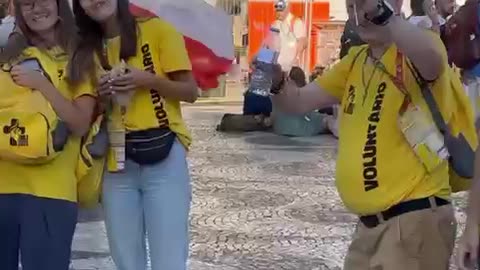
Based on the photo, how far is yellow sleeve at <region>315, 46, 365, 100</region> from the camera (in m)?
3.36

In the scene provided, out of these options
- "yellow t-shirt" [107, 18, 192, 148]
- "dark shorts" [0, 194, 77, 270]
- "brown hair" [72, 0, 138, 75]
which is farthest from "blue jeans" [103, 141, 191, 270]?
"brown hair" [72, 0, 138, 75]

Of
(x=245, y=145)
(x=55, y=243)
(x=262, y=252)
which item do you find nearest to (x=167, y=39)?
(x=55, y=243)

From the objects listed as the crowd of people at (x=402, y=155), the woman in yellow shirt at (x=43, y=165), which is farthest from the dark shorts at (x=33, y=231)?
the crowd of people at (x=402, y=155)

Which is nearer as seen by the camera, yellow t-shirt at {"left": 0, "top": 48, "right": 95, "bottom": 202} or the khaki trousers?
the khaki trousers

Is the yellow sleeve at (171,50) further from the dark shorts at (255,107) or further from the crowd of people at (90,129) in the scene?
the dark shorts at (255,107)

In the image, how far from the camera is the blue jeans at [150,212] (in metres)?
3.69

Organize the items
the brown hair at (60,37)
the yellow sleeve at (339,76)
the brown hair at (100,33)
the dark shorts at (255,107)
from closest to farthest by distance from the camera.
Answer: the yellow sleeve at (339,76)
the brown hair at (60,37)
the brown hair at (100,33)
the dark shorts at (255,107)

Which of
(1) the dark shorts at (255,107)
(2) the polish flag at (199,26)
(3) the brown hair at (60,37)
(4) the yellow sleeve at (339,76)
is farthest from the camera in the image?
(1) the dark shorts at (255,107)

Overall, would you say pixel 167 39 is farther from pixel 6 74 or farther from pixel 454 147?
pixel 454 147

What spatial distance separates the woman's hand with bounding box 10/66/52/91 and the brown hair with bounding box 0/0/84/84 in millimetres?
98

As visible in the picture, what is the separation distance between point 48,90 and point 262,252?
3172 millimetres

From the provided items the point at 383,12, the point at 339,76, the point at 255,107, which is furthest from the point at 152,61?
the point at 255,107

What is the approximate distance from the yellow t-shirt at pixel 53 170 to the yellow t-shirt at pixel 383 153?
1001 millimetres

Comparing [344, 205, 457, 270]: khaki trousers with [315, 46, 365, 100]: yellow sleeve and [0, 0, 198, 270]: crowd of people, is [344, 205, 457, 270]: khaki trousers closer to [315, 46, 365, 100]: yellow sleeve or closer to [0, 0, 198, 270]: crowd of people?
[315, 46, 365, 100]: yellow sleeve
